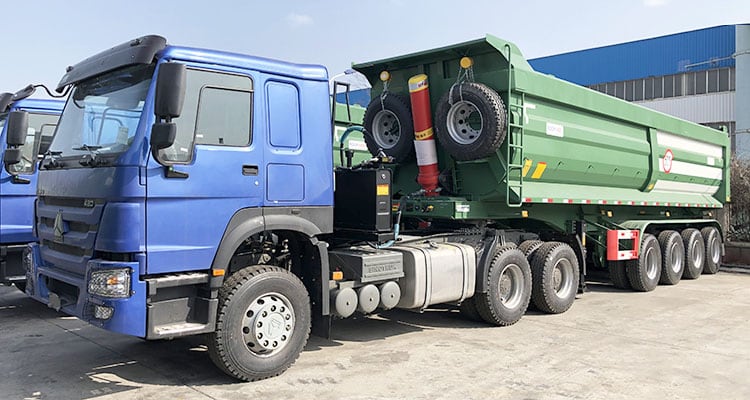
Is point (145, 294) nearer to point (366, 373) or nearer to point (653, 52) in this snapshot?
point (366, 373)

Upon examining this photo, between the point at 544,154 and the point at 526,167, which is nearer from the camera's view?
the point at 526,167

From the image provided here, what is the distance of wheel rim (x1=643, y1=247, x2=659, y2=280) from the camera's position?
10.8m

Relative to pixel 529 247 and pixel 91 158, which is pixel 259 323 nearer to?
pixel 91 158

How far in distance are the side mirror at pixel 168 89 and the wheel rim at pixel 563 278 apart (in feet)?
19.7

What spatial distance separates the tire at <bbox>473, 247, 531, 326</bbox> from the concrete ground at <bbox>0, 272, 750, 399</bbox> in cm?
18

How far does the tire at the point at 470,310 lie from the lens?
766cm

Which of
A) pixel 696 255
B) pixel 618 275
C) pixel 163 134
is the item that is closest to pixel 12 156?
pixel 163 134

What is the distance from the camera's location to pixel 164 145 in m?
4.43

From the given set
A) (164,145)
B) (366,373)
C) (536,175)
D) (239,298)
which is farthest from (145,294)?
(536,175)

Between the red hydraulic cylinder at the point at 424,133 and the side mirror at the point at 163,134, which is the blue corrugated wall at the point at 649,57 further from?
the side mirror at the point at 163,134

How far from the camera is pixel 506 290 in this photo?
7852 mm

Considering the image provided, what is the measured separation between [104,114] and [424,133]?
4005 millimetres

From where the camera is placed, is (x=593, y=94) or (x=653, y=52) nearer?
(x=593, y=94)

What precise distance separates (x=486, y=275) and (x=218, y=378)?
3504 millimetres
